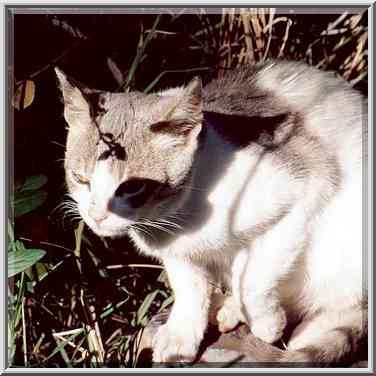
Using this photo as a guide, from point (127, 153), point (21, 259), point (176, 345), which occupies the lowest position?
point (176, 345)

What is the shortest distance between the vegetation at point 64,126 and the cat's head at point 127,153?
0.23 metres

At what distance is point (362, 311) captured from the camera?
1807 millimetres

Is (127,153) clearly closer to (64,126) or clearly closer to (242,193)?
(242,193)

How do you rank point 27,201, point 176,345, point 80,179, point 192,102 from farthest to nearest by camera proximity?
point 176,345 < point 27,201 < point 80,179 < point 192,102

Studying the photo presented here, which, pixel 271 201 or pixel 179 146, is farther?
pixel 271 201

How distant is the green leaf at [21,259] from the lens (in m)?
1.69

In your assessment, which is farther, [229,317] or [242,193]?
[229,317]

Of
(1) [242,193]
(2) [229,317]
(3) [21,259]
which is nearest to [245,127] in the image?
(1) [242,193]

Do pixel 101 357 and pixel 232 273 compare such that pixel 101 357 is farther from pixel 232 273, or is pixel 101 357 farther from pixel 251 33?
pixel 251 33

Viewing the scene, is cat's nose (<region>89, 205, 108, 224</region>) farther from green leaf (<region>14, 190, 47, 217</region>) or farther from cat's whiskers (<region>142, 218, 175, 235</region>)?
green leaf (<region>14, 190, 47, 217</region>)

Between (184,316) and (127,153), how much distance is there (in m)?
0.65

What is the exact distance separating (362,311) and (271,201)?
42cm

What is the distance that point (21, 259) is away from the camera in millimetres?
1716

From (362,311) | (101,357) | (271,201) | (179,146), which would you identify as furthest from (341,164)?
(101,357)
